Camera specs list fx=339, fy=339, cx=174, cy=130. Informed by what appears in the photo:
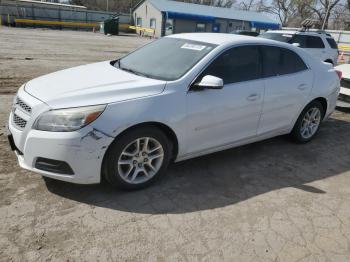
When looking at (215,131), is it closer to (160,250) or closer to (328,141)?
(160,250)

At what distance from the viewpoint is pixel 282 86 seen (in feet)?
15.3

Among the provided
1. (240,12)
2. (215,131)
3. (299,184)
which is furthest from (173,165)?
(240,12)

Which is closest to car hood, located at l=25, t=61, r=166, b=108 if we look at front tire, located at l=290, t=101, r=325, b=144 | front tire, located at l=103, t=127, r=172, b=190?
front tire, located at l=103, t=127, r=172, b=190

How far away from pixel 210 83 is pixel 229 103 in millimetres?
497

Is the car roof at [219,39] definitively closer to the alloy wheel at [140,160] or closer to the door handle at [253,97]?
the door handle at [253,97]

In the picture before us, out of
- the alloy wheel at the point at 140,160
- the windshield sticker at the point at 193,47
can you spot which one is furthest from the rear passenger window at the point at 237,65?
the alloy wheel at the point at 140,160

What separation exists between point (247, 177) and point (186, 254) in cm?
168

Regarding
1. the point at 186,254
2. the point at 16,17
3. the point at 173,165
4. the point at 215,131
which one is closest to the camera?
the point at 186,254

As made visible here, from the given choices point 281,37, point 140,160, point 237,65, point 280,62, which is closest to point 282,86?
Answer: point 280,62

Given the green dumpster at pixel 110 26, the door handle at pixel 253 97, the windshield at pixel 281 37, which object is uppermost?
the windshield at pixel 281 37

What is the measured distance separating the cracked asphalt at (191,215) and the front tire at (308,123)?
0.77 m

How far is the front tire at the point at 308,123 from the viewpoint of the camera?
5.29 m

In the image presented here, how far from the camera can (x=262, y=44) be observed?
4547 millimetres

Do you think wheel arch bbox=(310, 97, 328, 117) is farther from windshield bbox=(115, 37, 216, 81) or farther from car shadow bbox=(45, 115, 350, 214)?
windshield bbox=(115, 37, 216, 81)
